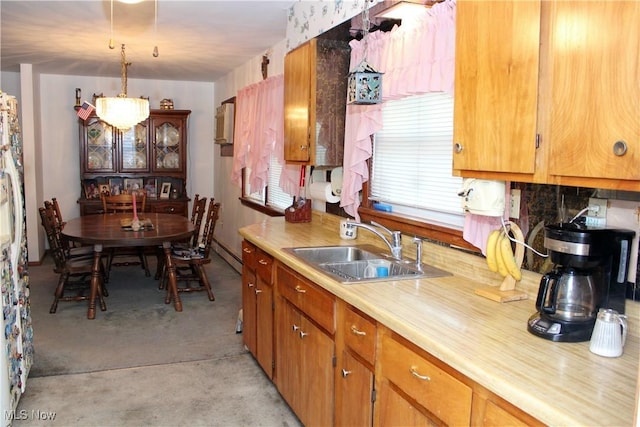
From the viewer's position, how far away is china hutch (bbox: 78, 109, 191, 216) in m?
6.99

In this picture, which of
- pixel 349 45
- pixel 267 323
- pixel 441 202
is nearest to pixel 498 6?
pixel 441 202

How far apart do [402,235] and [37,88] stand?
5768 millimetres

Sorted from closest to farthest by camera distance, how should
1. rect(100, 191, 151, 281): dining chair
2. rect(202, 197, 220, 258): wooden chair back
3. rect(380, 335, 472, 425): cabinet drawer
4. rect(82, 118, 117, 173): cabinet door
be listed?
rect(380, 335, 472, 425): cabinet drawer, rect(202, 197, 220, 258): wooden chair back, rect(100, 191, 151, 281): dining chair, rect(82, 118, 117, 173): cabinet door

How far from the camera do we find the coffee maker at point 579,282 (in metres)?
1.55

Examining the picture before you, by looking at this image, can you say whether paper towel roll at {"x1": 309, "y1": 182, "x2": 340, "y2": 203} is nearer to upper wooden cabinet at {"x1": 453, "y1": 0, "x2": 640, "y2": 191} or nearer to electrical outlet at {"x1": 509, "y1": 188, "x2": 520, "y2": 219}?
electrical outlet at {"x1": 509, "y1": 188, "x2": 520, "y2": 219}

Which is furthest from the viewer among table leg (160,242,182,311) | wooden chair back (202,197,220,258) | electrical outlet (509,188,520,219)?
wooden chair back (202,197,220,258)

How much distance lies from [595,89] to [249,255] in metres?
2.51

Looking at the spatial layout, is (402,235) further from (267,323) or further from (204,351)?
(204,351)

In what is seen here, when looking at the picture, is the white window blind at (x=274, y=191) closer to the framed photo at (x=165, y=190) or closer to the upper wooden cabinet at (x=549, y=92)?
the framed photo at (x=165, y=190)

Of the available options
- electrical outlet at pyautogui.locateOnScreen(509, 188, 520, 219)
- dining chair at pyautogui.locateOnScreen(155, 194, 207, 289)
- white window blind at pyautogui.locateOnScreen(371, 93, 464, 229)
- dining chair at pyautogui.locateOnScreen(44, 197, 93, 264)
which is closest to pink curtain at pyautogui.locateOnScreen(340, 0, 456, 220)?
white window blind at pyautogui.locateOnScreen(371, 93, 464, 229)

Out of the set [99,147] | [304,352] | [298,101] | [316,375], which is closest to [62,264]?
[99,147]

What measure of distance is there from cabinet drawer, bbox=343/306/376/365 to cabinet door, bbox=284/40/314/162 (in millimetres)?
1499

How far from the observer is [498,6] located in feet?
5.46

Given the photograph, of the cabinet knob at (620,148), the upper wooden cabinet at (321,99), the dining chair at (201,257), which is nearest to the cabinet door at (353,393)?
the cabinet knob at (620,148)
